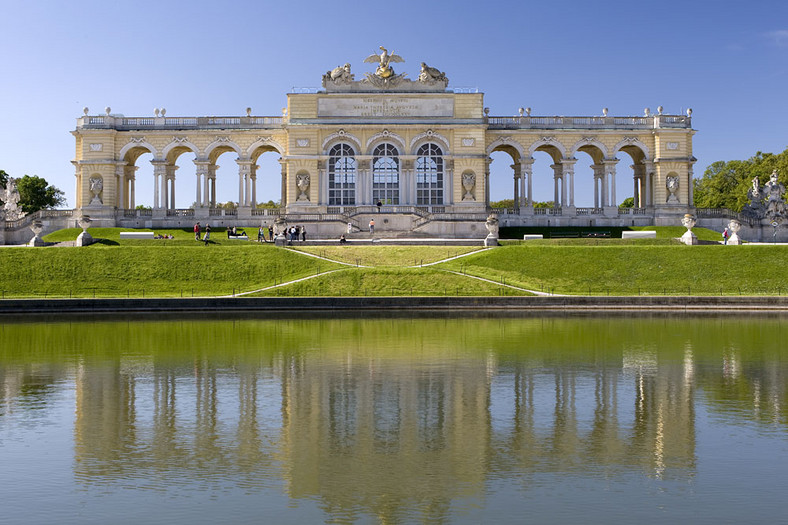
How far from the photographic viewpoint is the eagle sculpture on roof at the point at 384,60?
74500mm

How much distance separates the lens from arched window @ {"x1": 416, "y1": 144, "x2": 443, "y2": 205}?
75.5 metres

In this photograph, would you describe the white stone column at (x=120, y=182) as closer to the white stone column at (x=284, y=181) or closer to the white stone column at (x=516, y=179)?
the white stone column at (x=284, y=181)

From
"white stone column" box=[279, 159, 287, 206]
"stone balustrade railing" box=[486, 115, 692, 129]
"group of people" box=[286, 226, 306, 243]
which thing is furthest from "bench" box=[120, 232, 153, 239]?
"stone balustrade railing" box=[486, 115, 692, 129]

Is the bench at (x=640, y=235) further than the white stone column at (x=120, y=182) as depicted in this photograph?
No

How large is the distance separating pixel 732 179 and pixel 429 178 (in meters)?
49.2

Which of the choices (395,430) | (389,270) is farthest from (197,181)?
(395,430)

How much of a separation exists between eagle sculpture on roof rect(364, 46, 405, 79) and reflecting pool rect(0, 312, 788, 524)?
1937 inches

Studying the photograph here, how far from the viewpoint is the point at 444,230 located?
218 feet

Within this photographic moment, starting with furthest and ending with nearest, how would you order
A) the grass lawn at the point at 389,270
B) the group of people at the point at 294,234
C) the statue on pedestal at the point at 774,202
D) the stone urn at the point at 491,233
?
the statue on pedestal at the point at 774,202 < the group of people at the point at 294,234 < the stone urn at the point at 491,233 < the grass lawn at the point at 389,270

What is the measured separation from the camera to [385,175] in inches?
2985

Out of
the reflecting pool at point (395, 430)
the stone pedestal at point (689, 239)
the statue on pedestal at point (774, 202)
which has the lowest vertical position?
the reflecting pool at point (395, 430)

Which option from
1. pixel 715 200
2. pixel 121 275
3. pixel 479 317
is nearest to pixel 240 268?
pixel 121 275

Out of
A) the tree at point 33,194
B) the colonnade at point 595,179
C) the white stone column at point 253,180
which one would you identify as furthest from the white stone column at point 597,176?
the tree at point 33,194

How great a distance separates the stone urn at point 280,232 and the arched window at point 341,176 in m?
10.5
